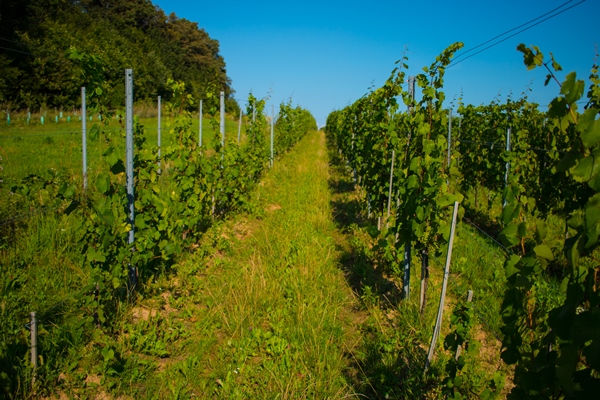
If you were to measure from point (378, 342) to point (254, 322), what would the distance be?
1.10m

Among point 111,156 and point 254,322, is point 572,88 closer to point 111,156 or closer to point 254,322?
point 111,156

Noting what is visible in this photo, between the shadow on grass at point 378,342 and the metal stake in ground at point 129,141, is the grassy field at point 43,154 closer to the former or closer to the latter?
the metal stake in ground at point 129,141

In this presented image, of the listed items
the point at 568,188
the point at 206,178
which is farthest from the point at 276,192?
the point at 568,188

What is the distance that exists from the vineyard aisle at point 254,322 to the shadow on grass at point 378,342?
0.09 m

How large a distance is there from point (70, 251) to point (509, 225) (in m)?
4.42

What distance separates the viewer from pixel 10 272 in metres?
3.85

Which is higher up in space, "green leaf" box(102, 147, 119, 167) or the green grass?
"green leaf" box(102, 147, 119, 167)

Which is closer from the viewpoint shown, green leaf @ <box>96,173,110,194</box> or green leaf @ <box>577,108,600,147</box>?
green leaf @ <box>577,108,600,147</box>

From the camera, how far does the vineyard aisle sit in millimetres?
2889

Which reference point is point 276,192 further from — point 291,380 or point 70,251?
point 291,380

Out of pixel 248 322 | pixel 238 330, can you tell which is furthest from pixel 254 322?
pixel 238 330

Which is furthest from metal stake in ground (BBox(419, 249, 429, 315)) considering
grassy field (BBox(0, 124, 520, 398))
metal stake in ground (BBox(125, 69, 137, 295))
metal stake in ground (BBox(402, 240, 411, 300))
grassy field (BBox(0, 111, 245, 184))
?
grassy field (BBox(0, 111, 245, 184))

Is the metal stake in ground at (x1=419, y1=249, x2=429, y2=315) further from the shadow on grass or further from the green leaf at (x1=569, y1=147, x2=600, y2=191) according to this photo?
the green leaf at (x1=569, y1=147, x2=600, y2=191)

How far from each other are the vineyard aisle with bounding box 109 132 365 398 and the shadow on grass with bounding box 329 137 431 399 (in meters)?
0.09
